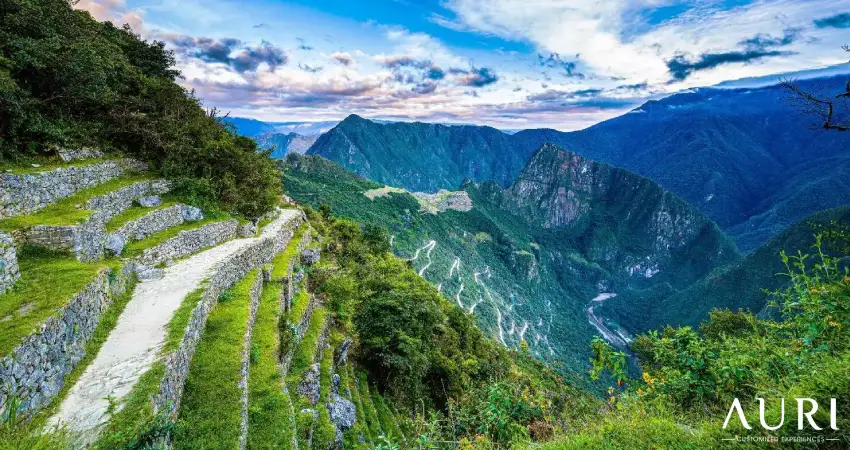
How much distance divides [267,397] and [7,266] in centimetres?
728

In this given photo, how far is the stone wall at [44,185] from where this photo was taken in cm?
1240

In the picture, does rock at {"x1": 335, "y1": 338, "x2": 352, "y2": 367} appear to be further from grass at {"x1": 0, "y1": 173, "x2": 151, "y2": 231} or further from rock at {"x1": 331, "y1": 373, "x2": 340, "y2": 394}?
grass at {"x1": 0, "y1": 173, "x2": 151, "y2": 231}

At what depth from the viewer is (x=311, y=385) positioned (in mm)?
12766

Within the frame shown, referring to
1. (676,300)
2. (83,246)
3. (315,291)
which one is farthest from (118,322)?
(676,300)

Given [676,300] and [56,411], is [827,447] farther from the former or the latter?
[676,300]

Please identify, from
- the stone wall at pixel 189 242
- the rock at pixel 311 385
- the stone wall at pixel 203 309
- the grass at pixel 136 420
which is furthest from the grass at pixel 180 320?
the rock at pixel 311 385

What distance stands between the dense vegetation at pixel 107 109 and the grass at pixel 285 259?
3.32m

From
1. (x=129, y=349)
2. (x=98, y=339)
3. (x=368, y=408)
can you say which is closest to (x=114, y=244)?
(x=98, y=339)

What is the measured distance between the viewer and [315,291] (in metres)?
22.7

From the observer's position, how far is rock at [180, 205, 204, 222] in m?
19.3

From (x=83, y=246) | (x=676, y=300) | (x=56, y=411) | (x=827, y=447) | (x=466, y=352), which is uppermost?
(x=827, y=447)

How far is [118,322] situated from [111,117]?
48.9 ft

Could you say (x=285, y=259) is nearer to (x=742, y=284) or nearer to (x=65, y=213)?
(x=65, y=213)

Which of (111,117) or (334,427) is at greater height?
(111,117)
